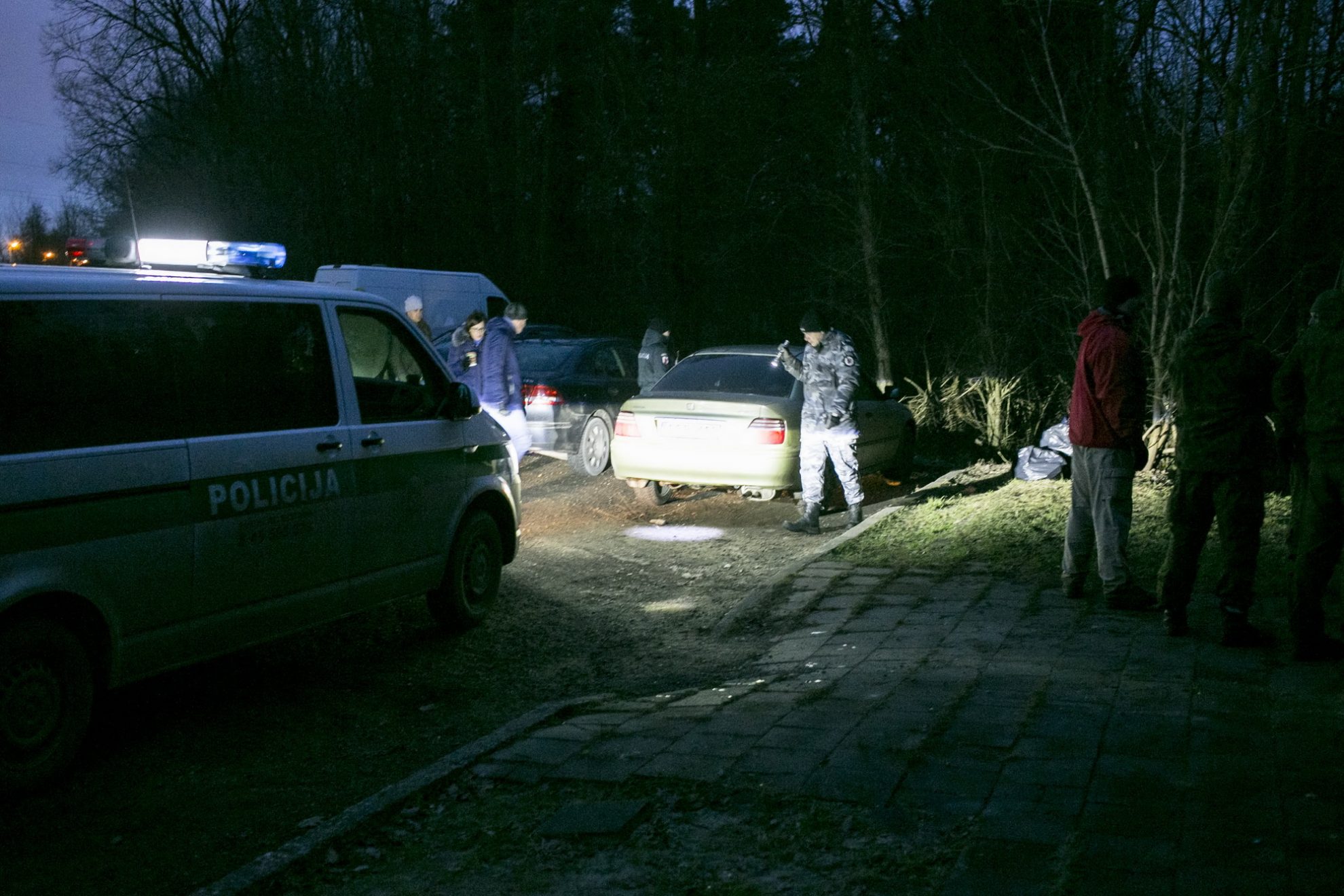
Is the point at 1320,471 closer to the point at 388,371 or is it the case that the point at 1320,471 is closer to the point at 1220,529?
the point at 1220,529

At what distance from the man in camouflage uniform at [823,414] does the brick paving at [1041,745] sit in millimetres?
3595

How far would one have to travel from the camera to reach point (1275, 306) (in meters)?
13.6

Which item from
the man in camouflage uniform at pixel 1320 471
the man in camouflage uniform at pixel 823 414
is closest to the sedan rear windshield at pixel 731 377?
the man in camouflage uniform at pixel 823 414

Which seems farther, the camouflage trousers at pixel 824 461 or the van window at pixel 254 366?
the camouflage trousers at pixel 824 461

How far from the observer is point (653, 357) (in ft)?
52.5

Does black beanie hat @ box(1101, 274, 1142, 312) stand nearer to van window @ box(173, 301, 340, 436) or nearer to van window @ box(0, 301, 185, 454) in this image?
van window @ box(173, 301, 340, 436)

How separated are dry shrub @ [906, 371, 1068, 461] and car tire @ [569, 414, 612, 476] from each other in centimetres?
466

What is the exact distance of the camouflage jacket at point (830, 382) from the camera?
1032 cm

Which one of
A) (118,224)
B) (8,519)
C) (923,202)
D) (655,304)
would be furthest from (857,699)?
(118,224)

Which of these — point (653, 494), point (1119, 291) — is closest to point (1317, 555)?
point (1119, 291)

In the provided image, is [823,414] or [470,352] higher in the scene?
[470,352]

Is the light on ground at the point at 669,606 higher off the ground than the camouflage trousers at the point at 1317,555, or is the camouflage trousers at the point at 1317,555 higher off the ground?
the camouflage trousers at the point at 1317,555

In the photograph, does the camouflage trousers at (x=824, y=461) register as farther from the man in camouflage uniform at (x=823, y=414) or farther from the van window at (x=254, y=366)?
the van window at (x=254, y=366)

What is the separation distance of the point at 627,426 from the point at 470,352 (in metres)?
2.78
